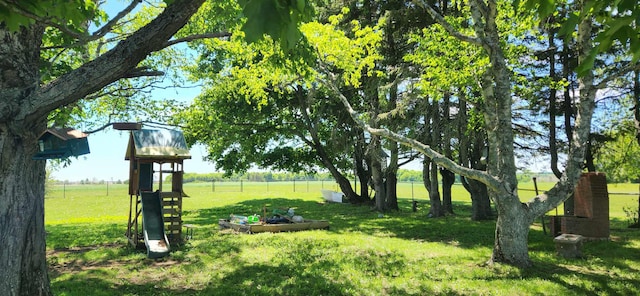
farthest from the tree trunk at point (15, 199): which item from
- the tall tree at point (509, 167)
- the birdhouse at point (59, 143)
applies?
the tall tree at point (509, 167)

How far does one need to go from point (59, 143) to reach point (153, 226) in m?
5.36

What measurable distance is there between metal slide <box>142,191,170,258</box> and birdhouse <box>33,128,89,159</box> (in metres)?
4.08

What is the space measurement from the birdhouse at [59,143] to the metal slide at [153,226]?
13.4ft

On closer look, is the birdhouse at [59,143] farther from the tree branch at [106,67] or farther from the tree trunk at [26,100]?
the tree branch at [106,67]

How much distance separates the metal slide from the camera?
32.4ft

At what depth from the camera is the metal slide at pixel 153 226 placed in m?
9.86

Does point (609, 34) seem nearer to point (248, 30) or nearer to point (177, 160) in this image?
point (248, 30)

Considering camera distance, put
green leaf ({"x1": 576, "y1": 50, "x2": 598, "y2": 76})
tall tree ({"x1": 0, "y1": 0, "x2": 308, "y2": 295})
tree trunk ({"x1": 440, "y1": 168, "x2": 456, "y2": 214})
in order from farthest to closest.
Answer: tree trunk ({"x1": 440, "y1": 168, "x2": 456, "y2": 214})
tall tree ({"x1": 0, "y1": 0, "x2": 308, "y2": 295})
green leaf ({"x1": 576, "y1": 50, "x2": 598, "y2": 76})

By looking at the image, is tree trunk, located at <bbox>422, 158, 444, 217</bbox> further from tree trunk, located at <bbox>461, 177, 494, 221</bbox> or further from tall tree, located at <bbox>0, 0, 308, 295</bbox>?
tall tree, located at <bbox>0, 0, 308, 295</bbox>

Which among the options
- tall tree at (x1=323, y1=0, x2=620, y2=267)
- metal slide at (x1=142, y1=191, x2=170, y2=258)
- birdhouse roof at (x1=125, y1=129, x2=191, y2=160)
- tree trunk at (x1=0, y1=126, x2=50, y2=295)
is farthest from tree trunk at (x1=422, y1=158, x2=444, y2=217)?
tree trunk at (x1=0, y1=126, x2=50, y2=295)

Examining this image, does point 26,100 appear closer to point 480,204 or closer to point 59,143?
point 59,143

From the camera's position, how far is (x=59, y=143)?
20.0ft

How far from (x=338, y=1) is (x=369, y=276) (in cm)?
1521

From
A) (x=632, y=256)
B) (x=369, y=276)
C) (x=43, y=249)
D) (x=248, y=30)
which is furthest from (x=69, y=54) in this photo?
(x=632, y=256)
